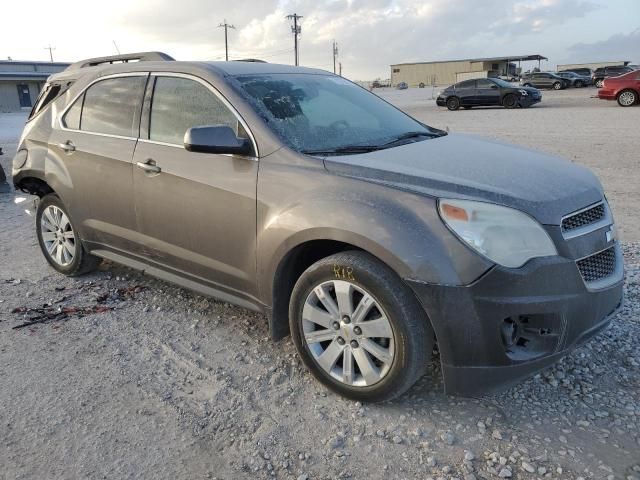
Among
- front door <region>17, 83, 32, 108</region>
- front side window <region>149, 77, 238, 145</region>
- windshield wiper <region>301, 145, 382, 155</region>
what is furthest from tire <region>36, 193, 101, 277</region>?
front door <region>17, 83, 32, 108</region>

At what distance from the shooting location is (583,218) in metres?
2.84

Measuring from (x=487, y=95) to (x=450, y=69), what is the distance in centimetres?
6373

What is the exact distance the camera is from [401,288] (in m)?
2.70

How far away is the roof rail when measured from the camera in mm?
4367

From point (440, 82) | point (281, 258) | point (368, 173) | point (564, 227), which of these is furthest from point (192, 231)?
point (440, 82)

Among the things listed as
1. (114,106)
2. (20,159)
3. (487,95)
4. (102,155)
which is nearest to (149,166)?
(102,155)

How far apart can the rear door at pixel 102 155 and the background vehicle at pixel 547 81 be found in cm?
4311

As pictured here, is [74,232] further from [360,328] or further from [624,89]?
[624,89]

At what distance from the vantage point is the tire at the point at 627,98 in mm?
22922

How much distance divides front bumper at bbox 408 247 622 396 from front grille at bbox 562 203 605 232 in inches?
7.7

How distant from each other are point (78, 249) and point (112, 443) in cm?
244

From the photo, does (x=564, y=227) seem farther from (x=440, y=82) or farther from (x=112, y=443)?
(x=440, y=82)

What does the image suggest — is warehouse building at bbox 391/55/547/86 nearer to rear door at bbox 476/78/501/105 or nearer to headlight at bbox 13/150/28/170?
rear door at bbox 476/78/501/105

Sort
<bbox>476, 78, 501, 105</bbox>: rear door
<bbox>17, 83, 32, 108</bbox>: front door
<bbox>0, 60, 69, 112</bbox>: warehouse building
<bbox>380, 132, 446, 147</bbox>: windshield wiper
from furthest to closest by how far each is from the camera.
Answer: <bbox>17, 83, 32, 108</bbox>: front door → <bbox>0, 60, 69, 112</bbox>: warehouse building → <bbox>476, 78, 501, 105</bbox>: rear door → <bbox>380, 132, 446, 147</bbox>: windshield wiper
